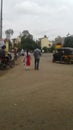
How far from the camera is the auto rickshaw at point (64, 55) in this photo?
40.8 metres

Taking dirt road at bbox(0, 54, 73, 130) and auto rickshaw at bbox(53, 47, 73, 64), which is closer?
dirt road at bbox(0, 54, 73, 130)

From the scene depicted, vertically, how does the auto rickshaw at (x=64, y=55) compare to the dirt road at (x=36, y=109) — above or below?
below

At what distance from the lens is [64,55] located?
136ft

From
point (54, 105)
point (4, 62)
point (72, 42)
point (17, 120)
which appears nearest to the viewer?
point (17, 120)

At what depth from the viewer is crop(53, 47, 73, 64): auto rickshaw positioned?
40781 mm

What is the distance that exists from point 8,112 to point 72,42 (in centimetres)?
8305

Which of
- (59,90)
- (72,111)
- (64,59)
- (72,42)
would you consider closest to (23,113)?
(72,111)

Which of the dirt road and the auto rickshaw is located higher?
the dirt road

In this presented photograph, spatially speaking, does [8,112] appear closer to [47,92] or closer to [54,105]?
[54,105]

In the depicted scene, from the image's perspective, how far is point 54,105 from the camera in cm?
1080

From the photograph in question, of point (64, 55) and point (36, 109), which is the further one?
point (64, 55)

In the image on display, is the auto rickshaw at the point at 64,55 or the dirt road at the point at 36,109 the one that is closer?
the dirt road at the point at 36,109

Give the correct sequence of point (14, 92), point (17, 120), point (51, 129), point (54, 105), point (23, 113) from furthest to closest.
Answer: point (14, 92), point (54, 105), point (23, 113), point (17, 120), point (51, 129)

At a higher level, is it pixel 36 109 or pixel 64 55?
pixel 36 109
